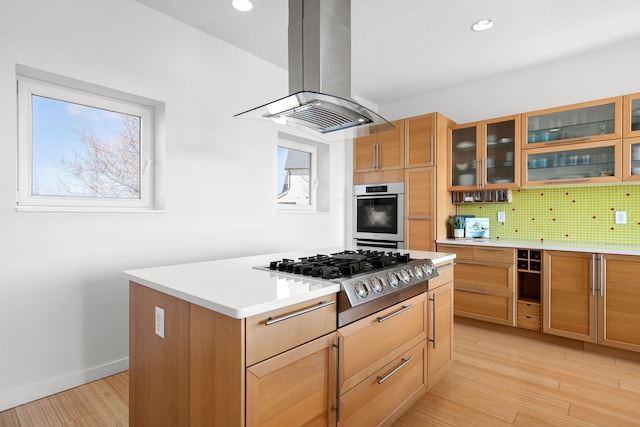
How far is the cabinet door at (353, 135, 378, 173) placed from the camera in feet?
13.4

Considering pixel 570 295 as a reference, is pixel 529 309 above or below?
below

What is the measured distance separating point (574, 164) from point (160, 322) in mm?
3517

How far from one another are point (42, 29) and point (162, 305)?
74.3 inches

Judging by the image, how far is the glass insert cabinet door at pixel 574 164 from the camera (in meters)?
2.85

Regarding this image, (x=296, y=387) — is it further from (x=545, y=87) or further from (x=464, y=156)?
(x=545, y=87)

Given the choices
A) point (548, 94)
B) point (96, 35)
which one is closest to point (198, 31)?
point (96, 35)

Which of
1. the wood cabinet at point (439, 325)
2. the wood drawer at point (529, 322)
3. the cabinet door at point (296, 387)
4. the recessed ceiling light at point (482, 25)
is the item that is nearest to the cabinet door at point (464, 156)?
the recessed ceiling light at point (482, 25)

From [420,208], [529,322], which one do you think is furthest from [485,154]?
[529,322]

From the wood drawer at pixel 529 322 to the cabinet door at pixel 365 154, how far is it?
2.16 meters

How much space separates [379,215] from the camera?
406 centimetres

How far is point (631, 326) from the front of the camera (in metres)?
2.57

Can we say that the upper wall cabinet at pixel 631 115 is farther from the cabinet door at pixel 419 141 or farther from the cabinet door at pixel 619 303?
the cabinet door at pixel 419 141

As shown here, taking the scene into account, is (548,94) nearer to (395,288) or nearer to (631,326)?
(631,326)

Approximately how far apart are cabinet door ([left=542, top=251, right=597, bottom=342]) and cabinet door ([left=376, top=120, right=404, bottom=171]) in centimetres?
173
